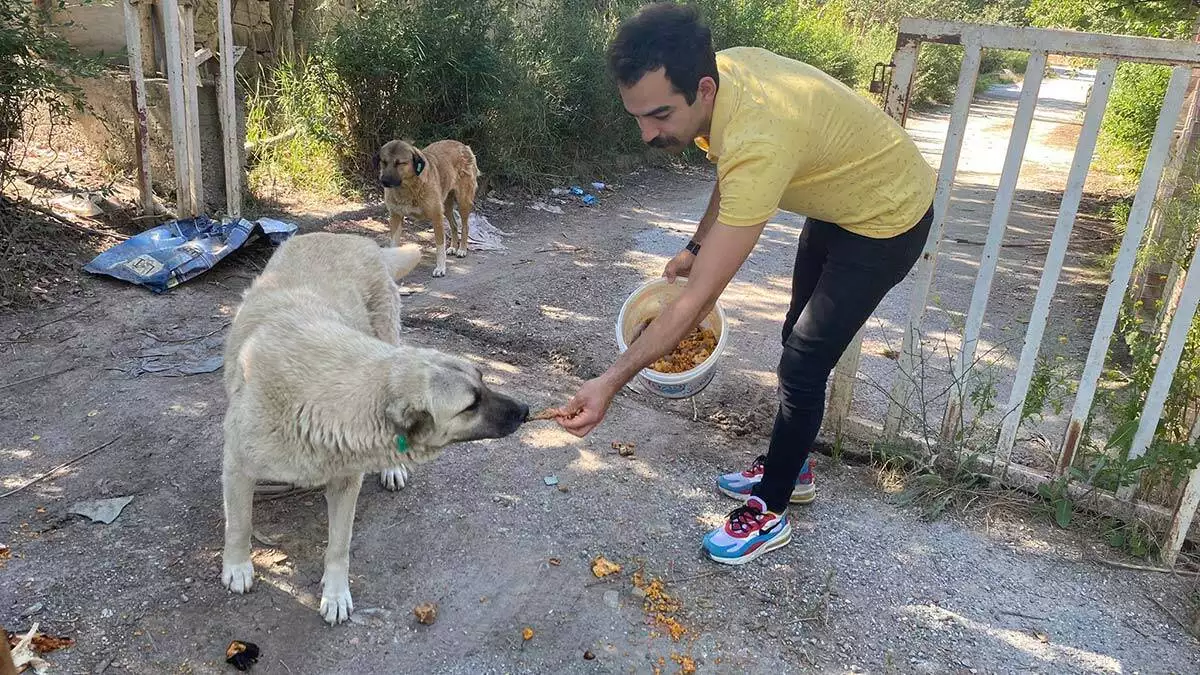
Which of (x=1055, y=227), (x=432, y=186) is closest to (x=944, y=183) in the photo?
(x=1055, y=227)

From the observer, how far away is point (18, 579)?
2.80m

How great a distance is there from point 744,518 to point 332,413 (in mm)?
1798

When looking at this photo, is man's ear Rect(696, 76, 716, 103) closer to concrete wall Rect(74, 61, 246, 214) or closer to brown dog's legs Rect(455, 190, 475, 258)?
brown dog's legs Rect(455, 190, 475, 258)

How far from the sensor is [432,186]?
688 centimetres

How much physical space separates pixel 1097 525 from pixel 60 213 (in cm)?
743

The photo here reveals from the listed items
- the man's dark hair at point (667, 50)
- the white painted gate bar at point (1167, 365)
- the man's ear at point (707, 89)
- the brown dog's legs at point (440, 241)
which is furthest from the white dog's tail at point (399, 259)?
the white painted gate bar at point (1167, 365)

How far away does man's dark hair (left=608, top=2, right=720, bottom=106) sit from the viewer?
2.45m

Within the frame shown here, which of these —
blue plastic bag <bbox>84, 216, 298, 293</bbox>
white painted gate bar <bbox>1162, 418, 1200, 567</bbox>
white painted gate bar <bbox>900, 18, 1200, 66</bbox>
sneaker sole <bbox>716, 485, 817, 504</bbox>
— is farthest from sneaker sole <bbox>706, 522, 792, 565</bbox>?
blue plastic bag <bbox>84, 216, 298, 293</bbox>

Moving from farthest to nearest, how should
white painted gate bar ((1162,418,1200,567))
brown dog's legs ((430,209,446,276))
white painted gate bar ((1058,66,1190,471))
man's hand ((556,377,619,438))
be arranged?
brown dog's legs ((430,209,446,276))
white painted gate bar ((1162,418,1200,567))
white painted gate bar ((1058,66,1190,471))
man's hand ((556,377,619,438))

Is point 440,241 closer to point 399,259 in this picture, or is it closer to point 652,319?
point 399,259

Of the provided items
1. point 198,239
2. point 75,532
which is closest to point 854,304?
point 75,532

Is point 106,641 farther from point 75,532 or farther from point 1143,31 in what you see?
point 1143,31

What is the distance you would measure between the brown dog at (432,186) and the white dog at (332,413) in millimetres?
3930

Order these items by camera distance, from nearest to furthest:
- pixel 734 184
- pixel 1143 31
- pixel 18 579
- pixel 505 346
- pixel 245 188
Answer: pixel 734 184, pixel 18 579, pixel 505 346, pixel 245 188, pixel 1143 31
